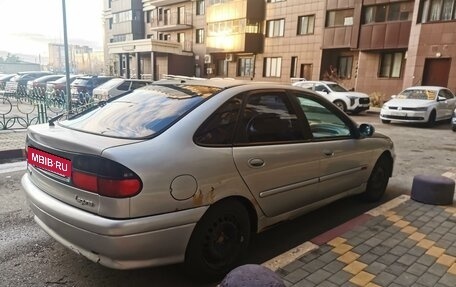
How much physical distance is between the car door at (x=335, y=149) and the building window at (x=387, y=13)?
22.4 m

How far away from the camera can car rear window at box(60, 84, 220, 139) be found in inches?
113

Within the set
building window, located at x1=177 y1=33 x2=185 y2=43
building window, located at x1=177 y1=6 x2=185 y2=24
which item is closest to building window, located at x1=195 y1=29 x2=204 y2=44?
building window, located at x1=177 y1=6 x2=185 y2=24

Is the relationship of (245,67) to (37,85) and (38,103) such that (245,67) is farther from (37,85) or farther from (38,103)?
(38,103)

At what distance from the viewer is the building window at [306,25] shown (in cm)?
2848

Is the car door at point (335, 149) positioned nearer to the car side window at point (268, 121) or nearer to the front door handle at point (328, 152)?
the front door handle at point (328, 152)

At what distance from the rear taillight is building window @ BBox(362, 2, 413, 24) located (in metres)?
25.0

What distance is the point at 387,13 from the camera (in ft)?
78.7

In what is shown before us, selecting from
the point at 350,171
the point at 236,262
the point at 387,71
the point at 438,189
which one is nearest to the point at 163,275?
the point at 236,262

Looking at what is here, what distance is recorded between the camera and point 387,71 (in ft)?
81.9

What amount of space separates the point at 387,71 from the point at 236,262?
2492 centimetres

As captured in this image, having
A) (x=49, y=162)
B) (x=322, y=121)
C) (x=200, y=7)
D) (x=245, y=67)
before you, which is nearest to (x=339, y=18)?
(x=245, y=67)

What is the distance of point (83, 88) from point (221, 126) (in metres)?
16.5

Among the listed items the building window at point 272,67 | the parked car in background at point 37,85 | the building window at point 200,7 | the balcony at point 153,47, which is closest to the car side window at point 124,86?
the parked car in background at point 37,85

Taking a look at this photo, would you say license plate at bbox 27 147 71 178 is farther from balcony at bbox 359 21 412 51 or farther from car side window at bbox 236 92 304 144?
balcony at bbox 359 21 412 51
